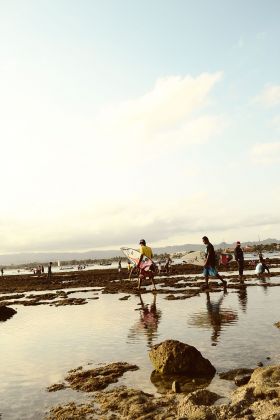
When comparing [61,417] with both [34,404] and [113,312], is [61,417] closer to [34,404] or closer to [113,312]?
[34,404]

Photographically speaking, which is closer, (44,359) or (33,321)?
(44,359)

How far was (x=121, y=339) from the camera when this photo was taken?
8914 millimetres

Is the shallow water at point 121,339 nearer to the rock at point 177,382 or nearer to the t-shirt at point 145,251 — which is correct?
the rock at point 177,382

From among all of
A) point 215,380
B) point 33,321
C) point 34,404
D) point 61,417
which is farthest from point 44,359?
point 33,321

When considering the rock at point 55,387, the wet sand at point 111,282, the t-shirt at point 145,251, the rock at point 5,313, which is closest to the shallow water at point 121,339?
the rock at point 55,387

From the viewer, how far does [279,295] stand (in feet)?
48.8

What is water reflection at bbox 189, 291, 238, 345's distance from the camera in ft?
29.9

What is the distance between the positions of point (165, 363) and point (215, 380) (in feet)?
2.90

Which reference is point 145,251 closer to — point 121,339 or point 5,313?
point 5,313

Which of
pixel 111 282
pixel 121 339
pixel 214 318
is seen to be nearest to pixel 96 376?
pixel 121 339

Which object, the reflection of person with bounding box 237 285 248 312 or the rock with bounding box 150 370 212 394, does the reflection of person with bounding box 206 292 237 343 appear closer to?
the reflection of person with bounding box 237 285 248 312

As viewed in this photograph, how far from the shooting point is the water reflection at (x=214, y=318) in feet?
29.9

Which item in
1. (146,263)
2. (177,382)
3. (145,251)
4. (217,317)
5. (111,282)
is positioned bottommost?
(111,282)

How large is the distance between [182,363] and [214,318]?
4.62 meters
